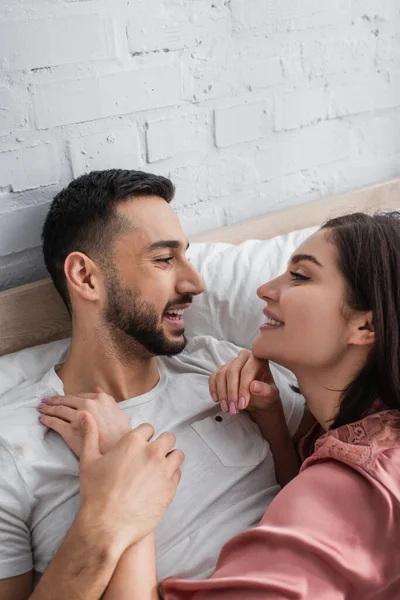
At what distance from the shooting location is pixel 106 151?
1.53 m

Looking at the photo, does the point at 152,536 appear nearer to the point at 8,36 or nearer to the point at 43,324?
the point at 43,324

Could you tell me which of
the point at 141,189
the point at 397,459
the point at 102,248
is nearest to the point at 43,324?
the point at 102,248

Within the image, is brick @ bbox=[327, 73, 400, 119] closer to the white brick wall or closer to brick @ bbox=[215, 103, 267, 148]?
the white brick wall

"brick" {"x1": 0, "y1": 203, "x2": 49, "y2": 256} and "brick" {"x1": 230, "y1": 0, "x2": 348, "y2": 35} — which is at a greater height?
"brick" {"x1": 230, "y1": 0, "x2": 348, "y2": 35}

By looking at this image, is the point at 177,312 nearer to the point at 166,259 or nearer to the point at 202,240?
the point at 166,259

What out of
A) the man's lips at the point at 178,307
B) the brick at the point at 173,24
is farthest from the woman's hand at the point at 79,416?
the brick at the point at 173,24

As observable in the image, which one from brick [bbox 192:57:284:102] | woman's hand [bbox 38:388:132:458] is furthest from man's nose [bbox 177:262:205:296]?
brick [bbox 192:57:284:102]

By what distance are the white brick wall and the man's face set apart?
24 centimetres

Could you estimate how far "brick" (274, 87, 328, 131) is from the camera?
180 cm

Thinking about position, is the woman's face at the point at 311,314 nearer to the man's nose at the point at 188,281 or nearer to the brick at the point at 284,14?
the man's nose at the point at 188,281

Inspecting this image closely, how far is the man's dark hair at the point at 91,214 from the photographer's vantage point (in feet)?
4.40

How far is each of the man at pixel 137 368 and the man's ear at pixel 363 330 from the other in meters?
0.31

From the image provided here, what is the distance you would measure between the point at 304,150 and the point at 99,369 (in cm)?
89

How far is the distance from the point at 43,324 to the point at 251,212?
649 mm
